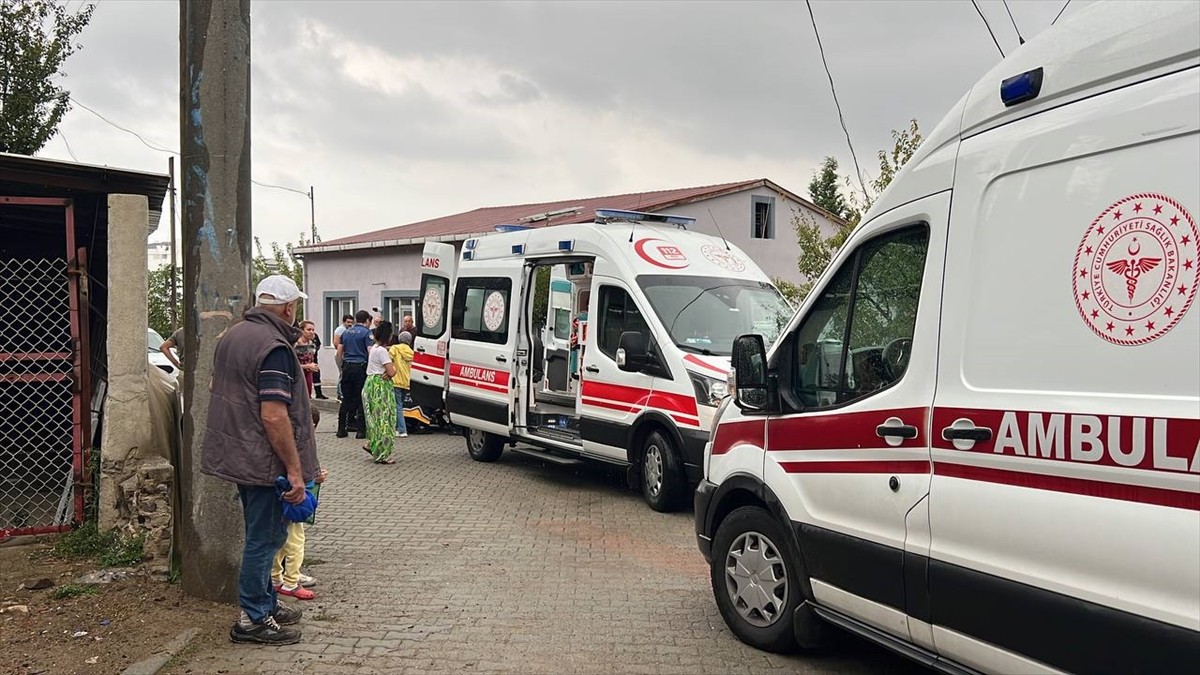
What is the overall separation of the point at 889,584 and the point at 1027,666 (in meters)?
0.69

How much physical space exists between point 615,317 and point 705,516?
3.95m

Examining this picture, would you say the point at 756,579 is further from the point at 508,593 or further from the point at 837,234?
the point at 837,234

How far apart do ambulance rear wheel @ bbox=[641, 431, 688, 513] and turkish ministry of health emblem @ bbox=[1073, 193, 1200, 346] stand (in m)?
5.29

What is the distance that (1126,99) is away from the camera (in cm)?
287

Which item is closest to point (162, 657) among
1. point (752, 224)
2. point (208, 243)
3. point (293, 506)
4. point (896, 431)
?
point (293, 506)

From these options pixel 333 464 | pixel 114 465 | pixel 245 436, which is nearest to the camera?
pixel 245 436

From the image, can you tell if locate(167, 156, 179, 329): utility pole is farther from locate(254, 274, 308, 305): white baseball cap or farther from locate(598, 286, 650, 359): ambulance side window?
locate(254, 274, 308, 305): white baseball cap

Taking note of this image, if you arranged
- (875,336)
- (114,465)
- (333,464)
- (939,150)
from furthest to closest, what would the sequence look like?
1. (333,464)
2. (114,465)
3. (875,336)
4. (939,150)

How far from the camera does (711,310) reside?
339 inches

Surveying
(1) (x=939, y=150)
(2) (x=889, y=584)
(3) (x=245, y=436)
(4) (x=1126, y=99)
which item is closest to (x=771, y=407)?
(2) (x=889, y=584)

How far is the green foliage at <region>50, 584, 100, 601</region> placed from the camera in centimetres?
507

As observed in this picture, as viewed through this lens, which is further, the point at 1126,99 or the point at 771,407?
the point at 771,407

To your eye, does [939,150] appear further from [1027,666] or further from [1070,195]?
[1027,666]

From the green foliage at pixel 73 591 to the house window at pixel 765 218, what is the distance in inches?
632
